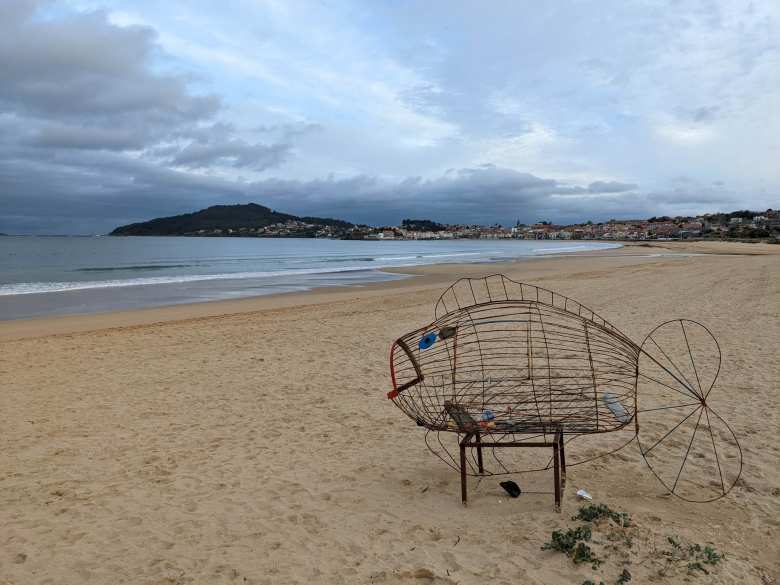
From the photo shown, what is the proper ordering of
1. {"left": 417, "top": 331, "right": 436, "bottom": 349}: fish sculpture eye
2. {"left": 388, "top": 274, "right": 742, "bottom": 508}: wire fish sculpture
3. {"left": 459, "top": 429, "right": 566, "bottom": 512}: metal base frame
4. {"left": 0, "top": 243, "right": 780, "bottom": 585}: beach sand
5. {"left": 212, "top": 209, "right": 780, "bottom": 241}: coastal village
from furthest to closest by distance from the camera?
{"left": 212, "top": 209, "right": 780, "bottom": 241}: coastal village, {"left": 417, "top": 331, "right": 436, "bottom": 349}: fish sculpture eye, {"left": 388, "top": 274, "right": 742, "bottom": 508}: wire fish sculpture, {"left": 459, "top": 429, "right": 566, "bottom": 512}: metal base frame, {"left": 0, "top": 243, "right": 780, "bottom": 585}: beach sand

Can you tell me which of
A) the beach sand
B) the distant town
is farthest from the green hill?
the beach sand

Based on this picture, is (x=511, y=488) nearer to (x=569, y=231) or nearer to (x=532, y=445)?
(x=532, y=445)

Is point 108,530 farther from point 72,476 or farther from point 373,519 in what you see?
point 373,519

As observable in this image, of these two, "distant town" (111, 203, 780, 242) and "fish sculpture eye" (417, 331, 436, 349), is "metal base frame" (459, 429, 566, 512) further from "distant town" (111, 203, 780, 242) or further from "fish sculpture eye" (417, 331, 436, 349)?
"distant town" (111, 203, 780, 242)

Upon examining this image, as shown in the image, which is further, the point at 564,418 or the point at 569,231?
the point at 569,231

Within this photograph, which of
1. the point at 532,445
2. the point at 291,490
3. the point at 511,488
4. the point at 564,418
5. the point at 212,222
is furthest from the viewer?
the point at 212,222

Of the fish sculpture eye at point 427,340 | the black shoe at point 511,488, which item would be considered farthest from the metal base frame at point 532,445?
the fish sculpture eye at point 427,340

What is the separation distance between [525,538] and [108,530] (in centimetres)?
288

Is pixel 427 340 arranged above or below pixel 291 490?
above

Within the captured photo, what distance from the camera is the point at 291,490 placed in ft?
13.9

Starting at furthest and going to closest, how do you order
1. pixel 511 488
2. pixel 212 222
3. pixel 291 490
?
1. pixel 212 222
2. pixel 291 490
3. pixel 511 488

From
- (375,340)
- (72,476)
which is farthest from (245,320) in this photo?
(72,476)

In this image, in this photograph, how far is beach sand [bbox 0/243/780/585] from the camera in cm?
319

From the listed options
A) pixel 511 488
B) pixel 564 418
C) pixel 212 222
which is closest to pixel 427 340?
pixel 564 418
